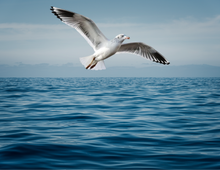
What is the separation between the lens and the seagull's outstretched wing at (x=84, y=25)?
6.71m

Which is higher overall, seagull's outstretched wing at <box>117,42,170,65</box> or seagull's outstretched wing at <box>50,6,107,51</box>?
seagull's outstretched wing at <box>50,6,107,51</box>

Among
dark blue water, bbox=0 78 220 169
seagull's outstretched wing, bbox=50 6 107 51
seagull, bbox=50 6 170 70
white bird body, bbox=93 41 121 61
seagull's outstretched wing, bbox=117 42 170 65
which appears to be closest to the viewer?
dark blue water, bbox=0 78 220 169

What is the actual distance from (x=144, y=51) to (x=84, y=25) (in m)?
2.44

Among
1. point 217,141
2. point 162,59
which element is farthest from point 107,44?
point 217,141

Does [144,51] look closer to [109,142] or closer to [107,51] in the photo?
[107,51]

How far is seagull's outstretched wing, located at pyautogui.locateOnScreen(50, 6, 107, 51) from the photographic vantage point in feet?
22.0

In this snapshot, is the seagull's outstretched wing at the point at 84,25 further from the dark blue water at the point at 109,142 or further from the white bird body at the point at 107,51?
the dark blue water at the point at 109,142

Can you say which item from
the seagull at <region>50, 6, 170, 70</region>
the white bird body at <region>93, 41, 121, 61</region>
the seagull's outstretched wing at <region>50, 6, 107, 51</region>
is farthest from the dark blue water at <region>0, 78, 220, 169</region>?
the seagull's outstretched wing at <region>50, 6, 107, 51</region>

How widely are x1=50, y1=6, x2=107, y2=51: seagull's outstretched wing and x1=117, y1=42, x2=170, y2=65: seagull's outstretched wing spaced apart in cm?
136

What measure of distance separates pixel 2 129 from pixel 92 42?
4.36 meters

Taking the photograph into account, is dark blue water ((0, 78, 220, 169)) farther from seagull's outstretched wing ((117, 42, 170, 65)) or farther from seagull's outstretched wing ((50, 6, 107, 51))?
seagull's outstretched wing ((50, 6, 107, 51))

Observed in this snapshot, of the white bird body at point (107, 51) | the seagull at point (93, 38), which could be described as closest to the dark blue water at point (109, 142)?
the seagull at point (93, 38)

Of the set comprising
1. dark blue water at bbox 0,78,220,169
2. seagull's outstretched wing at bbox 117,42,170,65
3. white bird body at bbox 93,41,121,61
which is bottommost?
dark blue water at bbox 0,78,220,169

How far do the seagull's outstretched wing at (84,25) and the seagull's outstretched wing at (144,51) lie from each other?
1361mm
